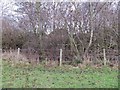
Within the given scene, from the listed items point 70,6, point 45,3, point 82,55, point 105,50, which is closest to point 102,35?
point 105,50

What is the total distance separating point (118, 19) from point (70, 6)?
1.75 meters

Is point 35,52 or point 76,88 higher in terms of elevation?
point 35,52

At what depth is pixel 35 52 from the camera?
25.1 feet

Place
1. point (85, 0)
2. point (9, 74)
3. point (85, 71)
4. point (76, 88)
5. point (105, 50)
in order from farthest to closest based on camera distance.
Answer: point (105, 50), point (85, 0), point (85, 71), point (9, 74), point (76, 88)

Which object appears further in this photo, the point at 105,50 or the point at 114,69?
the point at 105,50

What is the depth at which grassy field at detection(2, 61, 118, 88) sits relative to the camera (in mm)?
4527

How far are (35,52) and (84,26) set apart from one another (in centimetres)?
200

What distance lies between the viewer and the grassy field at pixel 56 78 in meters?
4.53

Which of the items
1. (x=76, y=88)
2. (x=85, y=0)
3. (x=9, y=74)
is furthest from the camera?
(x=85, y=0)

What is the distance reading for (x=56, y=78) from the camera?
528 centimetres

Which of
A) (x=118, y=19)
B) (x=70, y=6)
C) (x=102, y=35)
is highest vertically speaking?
(x=70, y=6)

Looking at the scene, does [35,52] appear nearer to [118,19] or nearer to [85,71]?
[85,71]

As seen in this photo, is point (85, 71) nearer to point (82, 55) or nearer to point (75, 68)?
point (75, 68)

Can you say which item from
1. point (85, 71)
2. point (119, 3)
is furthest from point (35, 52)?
point (119, 3)
